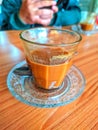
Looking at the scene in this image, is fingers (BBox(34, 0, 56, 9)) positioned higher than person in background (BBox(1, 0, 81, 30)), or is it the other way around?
fingers (BBox(34, 0, 56, 9))

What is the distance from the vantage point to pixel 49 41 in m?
0.40

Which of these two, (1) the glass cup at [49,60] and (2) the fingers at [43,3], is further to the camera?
(2) the fingers at [43,3]

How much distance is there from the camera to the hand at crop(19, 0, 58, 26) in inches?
25.3

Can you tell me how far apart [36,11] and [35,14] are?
0.01 m

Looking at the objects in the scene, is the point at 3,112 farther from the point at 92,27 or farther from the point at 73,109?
the point at 92,27

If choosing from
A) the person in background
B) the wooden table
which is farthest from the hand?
the wooden table

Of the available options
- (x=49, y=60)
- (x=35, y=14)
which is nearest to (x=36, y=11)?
(x=35, y=14)

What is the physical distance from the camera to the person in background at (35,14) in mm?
662

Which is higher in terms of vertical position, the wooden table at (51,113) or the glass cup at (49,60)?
the glass cup at (49,60)

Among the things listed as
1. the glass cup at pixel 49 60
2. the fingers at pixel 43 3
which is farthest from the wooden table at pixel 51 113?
the fingers at pixel 43 3

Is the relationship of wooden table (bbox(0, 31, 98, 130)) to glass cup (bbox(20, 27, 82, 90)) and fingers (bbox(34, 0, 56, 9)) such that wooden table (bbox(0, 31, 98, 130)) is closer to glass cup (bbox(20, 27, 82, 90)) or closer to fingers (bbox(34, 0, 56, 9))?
glass cup (bbox(20, 27, 82, 90))

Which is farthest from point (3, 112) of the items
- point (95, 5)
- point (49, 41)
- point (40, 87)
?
point (95, 5)

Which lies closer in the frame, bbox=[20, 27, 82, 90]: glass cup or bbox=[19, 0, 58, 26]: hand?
bbox=[20, 27, 82, 90]: glass cup

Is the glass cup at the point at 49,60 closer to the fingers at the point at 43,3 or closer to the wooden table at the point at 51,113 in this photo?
the wooden table at the point at 51,113
